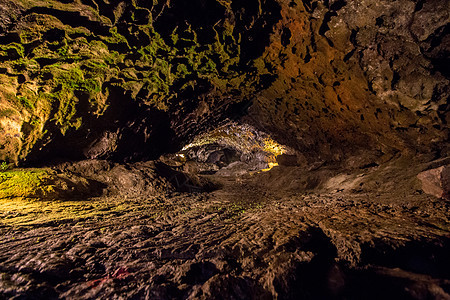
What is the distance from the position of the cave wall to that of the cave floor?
1.90 metres

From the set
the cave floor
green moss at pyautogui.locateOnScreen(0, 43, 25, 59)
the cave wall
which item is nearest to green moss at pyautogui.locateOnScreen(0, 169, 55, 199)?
the cave wall

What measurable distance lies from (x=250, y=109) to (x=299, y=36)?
A: 11.6ft

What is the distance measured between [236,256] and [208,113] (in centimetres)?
546

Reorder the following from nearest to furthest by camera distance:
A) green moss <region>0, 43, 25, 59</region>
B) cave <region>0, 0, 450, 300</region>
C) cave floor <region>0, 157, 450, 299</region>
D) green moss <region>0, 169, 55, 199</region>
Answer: cave floor <region>0, 157, 450, 299</region> → cave <region>0, 0, 450, 300</region> → green moss <region>0, 43, 25, 59</region> → green moss <region>0, 169, 55, 199</region>

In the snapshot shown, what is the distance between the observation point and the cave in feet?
4.95

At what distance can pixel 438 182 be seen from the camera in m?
2.91

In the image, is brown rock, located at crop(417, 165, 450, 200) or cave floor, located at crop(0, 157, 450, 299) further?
brown rock, located at crop(417, 165, 450, 200)

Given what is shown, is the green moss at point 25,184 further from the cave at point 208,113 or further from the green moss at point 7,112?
the green moss at point 7,112

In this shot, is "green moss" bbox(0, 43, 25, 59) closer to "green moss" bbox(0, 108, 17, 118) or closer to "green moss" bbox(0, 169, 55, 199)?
"green moss" bbox(0, 108, 17, 118)

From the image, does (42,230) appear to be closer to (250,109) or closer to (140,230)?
(140,230)

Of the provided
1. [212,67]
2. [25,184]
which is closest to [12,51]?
[25,184]

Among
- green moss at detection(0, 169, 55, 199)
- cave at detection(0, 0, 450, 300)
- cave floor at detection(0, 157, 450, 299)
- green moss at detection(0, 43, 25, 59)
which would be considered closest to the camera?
cave floor at detection(0, 157, 450, 299)

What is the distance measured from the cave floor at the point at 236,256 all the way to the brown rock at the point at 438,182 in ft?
0.58

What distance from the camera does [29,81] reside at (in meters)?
3.42
